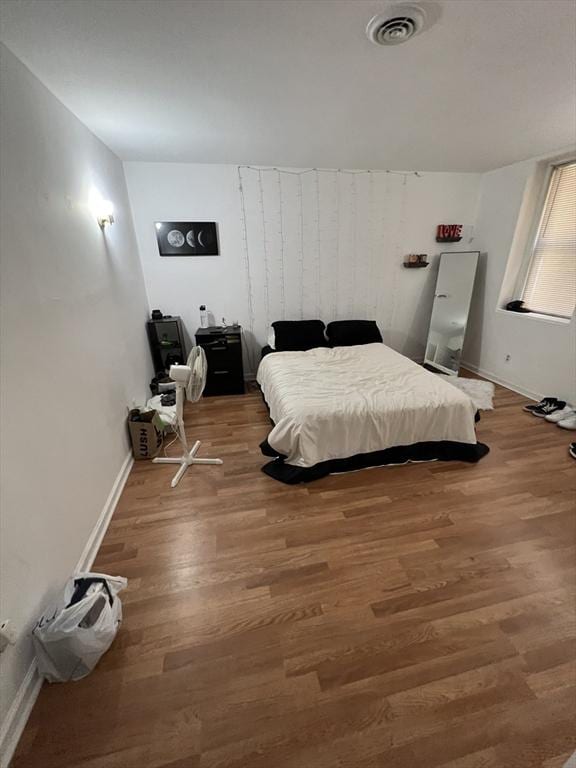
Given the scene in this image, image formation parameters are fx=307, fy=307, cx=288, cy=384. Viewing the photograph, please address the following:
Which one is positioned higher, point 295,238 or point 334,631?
point 295,238

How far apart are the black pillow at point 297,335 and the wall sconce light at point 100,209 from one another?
73.8 inches

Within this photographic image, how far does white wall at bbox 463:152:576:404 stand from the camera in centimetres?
311

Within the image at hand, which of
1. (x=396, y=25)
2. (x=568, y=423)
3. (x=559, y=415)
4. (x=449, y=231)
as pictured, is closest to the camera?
(x=396, y=25)

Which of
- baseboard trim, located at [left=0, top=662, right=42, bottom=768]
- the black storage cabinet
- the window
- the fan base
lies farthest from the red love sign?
baseboard trim, located at [left=0, top=662, right=42, bottom=768]

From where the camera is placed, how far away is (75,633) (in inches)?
44.7

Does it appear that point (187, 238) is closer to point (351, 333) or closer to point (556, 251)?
point (351, 333)

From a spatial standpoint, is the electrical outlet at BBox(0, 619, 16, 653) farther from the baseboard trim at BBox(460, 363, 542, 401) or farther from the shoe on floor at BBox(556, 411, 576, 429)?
the baseboard trim at BBox(460, 363, 542, 401)

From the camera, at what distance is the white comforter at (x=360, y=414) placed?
2180 millimetres

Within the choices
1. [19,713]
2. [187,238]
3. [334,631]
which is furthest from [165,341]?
[334,631]

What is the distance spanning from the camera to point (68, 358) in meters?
1.66

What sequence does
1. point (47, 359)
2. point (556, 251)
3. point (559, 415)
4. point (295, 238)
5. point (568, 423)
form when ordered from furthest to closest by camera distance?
point (295, 238), point (556, 251), point (559, 415), point (568, 423), point (47, 359)

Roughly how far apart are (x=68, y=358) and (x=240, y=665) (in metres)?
1.66

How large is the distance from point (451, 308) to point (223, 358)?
293cm

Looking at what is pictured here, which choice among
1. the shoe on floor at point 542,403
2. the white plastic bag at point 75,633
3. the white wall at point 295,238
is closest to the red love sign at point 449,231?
the white wall at point 295,238
